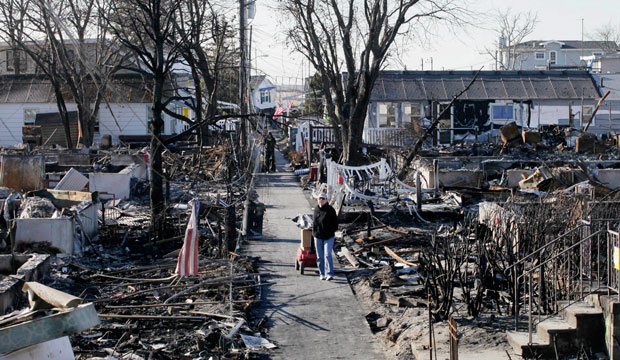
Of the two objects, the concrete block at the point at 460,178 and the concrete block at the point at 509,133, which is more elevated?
the concrete block at the point at 509,133

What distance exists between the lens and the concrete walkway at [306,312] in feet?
32.2

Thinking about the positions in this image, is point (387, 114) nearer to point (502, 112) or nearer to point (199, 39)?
point (502, 112)

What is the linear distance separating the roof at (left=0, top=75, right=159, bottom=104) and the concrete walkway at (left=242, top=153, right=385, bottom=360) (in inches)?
1242

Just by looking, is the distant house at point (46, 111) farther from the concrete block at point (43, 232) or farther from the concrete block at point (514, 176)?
the concrete block at point (43, 232)

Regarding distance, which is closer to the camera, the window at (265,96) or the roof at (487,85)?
the roof at (487,85)

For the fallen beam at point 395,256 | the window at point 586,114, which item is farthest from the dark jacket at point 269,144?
the window at point 586,114

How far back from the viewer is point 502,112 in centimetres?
4416

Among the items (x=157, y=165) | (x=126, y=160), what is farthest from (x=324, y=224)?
(x=126, y=160)

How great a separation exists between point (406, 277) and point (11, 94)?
138 feet

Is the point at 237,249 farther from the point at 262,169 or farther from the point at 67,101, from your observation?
the point at 67,101

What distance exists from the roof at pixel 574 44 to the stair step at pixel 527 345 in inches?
3644

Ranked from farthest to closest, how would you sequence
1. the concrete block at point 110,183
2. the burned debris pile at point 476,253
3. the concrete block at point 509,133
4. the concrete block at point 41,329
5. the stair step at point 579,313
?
1. the concrete block at point 509,133
2. the concrete block at point 110,183
3. the burned debris pile at point 476,253
4. the stair step at point 579,313
5. the concrete block at point 41,329

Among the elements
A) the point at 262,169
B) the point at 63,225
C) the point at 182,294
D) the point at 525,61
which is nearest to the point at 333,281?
the point at 182,294

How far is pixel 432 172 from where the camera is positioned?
2591 cm
